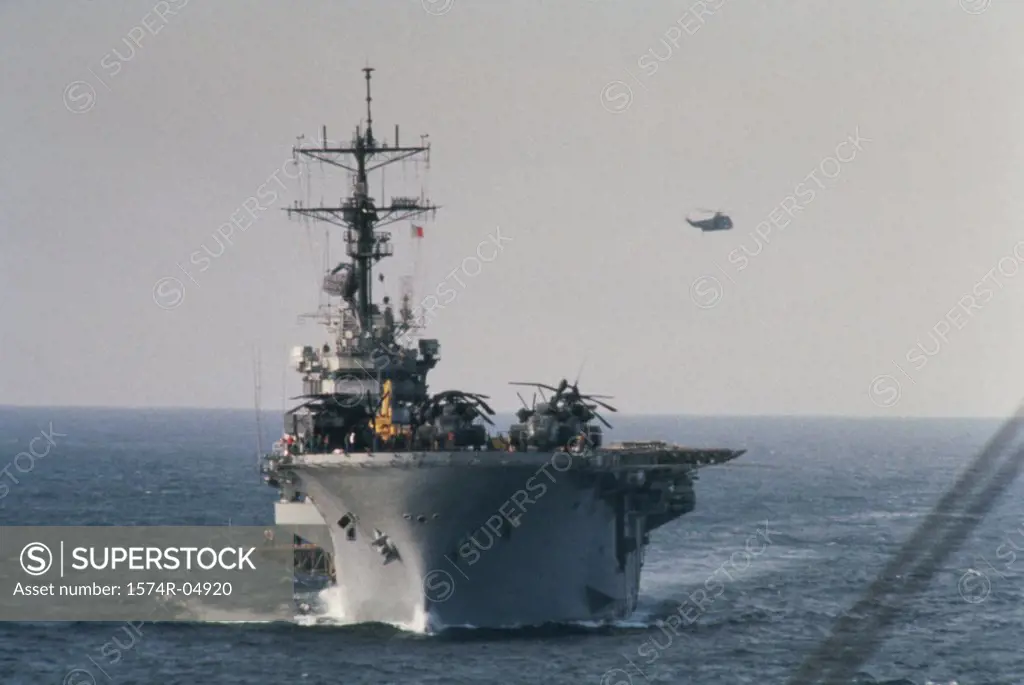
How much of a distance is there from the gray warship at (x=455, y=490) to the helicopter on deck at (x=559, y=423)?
1.6 inches

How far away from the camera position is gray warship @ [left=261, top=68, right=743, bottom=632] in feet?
130

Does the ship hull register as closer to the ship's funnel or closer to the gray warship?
the gray warship

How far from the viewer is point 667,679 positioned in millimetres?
37188

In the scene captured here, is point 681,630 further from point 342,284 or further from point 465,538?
point 342,284

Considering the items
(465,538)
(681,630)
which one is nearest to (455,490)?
(465,538)

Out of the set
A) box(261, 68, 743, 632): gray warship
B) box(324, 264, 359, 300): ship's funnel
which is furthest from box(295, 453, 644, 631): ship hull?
box(324, 264, 359, 300): ship's funnel

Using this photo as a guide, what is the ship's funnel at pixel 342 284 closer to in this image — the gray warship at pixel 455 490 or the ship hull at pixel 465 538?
the gray warship at pixel 455 490

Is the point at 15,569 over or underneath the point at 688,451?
underneath

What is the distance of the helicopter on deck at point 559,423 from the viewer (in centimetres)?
4156

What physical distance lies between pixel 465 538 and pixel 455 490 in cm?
132

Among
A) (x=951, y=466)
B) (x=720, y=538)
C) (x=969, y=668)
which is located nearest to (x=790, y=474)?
(x=951, y=466)

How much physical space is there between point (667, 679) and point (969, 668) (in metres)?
8.04

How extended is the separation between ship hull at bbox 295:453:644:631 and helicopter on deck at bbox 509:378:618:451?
1.40 metres

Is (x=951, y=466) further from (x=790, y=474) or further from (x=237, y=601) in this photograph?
(x=237, y=601)
